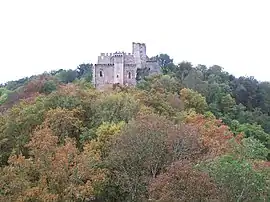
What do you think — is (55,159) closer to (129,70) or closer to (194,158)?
(194,158)

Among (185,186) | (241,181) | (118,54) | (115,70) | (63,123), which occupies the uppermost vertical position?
(118,54)

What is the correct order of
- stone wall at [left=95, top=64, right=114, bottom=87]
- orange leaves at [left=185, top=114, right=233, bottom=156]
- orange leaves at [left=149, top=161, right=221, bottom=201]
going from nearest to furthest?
orange leaves at [left=149, top=161, right=221, bottom=201] → orange leaves at [left=185, top=114, right=233, bottom=156] → stone wall at [left=95, top=64, right=114, bottom=87]

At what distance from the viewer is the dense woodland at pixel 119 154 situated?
75.8 feet

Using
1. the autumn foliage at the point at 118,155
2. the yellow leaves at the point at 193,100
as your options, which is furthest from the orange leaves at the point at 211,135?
the yellow leaves at the point at 193,100

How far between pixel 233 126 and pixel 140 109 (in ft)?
70.3

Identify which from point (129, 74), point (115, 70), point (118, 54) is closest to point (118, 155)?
point (115, 70)

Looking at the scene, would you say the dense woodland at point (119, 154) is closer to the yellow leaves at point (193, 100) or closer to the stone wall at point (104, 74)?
the yellow leaves at point (193, 100)

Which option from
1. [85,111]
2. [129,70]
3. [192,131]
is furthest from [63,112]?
[129,70]

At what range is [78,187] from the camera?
27312 millimetres

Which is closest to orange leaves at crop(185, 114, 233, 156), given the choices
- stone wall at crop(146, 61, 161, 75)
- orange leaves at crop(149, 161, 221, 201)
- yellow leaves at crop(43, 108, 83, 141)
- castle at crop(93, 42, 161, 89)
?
orange leaves at crop(149, 161, 221, 201)

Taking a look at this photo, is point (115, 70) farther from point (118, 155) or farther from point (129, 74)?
point (118, 155)

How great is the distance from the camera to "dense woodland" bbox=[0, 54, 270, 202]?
75.8 feet

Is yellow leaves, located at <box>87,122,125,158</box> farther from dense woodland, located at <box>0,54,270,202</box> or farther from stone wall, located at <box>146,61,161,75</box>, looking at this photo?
stone wall, located at <box>146,61,161,75</box>

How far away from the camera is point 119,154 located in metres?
30.2
